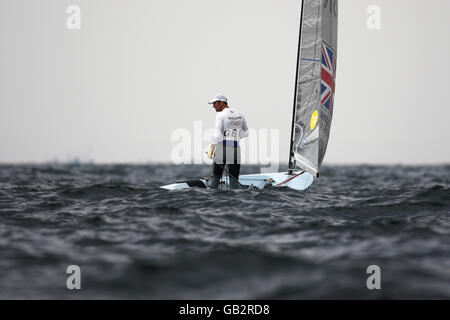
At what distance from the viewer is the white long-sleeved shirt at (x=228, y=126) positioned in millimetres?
9141

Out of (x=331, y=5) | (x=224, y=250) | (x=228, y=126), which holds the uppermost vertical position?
(x=331, y=5)

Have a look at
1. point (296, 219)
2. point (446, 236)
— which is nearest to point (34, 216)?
point (296, 219)

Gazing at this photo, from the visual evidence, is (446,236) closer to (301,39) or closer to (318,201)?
Result: (318,201)

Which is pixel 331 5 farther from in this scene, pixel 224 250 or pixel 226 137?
pixel 224 250

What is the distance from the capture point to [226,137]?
927 centimetres

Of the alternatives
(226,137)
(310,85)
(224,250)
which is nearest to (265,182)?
(226,137)

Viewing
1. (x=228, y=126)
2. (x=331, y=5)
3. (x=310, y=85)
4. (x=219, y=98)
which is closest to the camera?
(x=228, y=126)

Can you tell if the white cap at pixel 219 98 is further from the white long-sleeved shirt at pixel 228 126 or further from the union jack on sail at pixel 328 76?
the union jack on sail at pixel 328 76

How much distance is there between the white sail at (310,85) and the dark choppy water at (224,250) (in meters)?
2.84

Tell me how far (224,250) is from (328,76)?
313 inches

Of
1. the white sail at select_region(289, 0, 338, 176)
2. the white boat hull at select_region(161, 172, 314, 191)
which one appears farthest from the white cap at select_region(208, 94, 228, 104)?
the white sail at select_region(289, 0, 338, 176)

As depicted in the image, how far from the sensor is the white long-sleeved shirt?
914 centimetres
